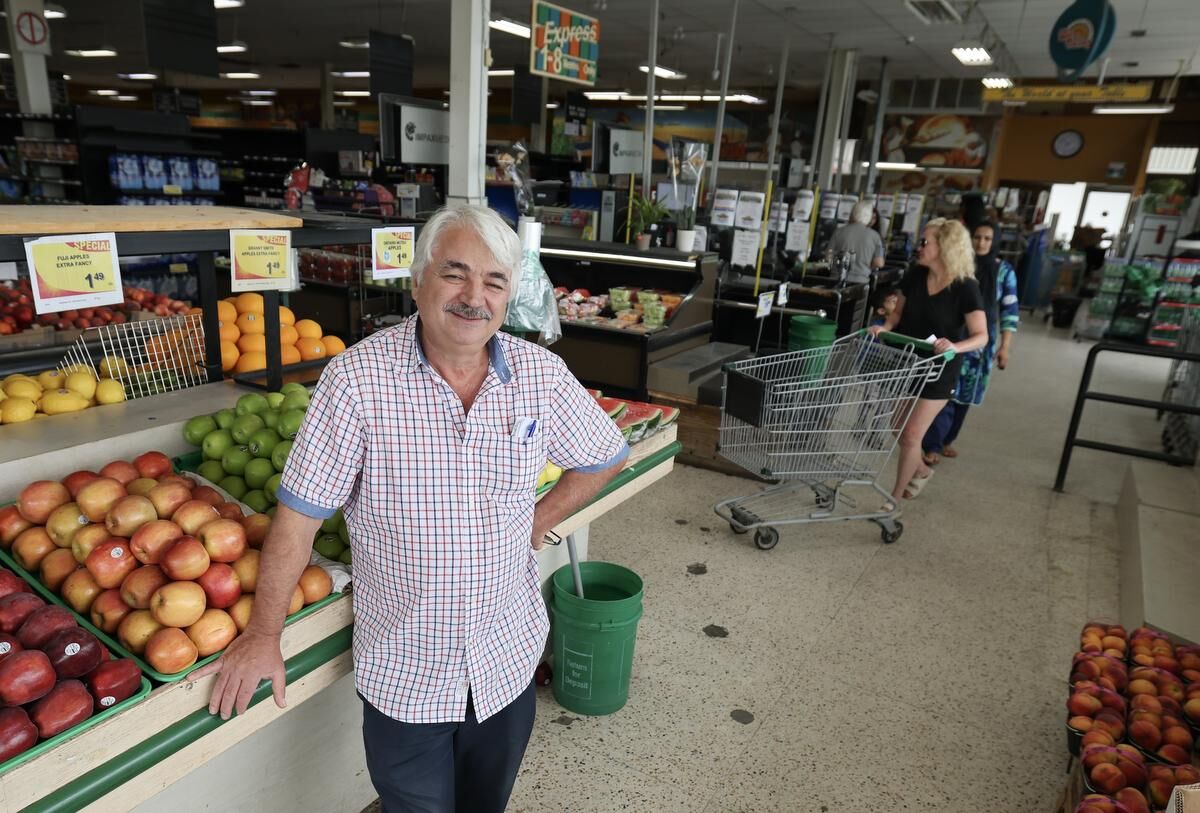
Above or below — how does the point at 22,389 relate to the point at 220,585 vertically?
above

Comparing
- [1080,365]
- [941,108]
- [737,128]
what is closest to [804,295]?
[1080,365]

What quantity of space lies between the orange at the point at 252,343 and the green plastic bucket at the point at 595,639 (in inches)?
53.2

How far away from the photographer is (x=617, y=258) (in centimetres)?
597

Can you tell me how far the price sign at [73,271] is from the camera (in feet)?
5.72

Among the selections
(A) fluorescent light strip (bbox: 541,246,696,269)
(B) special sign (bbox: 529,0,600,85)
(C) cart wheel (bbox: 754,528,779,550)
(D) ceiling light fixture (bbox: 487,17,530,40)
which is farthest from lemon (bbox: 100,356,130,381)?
(D) ceiling light fixture (bbox: 487,17,530,40)

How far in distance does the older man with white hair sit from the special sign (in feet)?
14.6

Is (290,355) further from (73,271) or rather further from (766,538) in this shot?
(766,538)

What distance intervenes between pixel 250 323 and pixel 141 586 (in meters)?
1.57

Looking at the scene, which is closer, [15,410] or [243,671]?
[243,671]

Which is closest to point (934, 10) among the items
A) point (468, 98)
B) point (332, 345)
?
point (468, 98)

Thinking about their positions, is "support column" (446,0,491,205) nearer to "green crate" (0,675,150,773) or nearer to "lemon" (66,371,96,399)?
"lemon" (66,371,96,399)

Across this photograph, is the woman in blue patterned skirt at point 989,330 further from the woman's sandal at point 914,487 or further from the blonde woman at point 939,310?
the blonde woman at point 939,310

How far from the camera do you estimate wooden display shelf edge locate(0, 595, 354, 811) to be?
3.84ft

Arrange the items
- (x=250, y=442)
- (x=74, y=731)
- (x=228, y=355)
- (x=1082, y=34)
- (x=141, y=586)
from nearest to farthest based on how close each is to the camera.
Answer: (x=74, y=731)
(x=141, y=586)
(x=250, y=442)
(x=228, y=355)
(x=1082, y=34)
